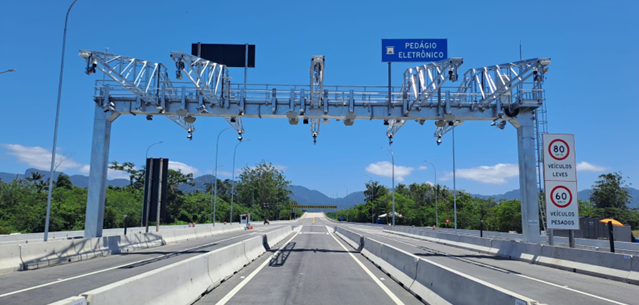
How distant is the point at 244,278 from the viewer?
13.2 metres

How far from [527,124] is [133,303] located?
71.6 ft

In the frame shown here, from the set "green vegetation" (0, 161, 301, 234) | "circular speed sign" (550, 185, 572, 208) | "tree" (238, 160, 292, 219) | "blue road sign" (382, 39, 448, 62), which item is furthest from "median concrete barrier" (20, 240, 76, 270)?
"tree" (238, 160, 292, 219)

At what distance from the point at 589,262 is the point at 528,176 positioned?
281 inches

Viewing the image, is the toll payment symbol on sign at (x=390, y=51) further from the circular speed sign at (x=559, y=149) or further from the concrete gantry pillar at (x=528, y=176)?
the circular speed sign at (x=559, y=149)

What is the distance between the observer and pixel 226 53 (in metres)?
25.6

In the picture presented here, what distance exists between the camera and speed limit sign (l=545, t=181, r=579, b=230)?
65.6ft

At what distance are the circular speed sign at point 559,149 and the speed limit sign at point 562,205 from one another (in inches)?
47.5

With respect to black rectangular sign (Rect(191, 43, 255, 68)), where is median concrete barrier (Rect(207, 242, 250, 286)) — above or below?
below

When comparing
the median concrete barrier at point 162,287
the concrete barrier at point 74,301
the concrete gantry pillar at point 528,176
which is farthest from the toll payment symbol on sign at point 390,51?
the concrete barrier at point 74,301

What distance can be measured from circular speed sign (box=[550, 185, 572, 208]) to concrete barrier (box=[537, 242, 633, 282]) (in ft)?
6.91

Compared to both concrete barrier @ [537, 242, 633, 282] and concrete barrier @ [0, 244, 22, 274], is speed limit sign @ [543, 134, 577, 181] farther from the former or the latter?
concrete barrier @ [0, 244, 22, 274]

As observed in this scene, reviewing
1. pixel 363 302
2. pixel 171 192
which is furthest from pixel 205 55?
pixel 171 192

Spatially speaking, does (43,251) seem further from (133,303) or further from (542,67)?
(542,67)

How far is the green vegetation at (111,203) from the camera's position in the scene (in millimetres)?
51594
